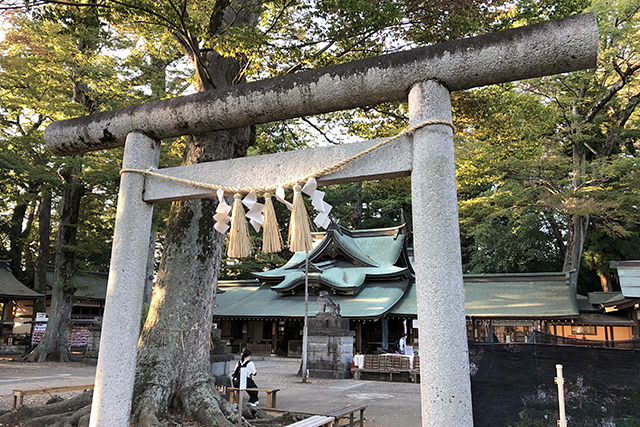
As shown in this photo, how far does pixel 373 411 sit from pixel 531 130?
Result: 6.53 m

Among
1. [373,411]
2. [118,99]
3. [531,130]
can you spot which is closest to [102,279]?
[118,99]

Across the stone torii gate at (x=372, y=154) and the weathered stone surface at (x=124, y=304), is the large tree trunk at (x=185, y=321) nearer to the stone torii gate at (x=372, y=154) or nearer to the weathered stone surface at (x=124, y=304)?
the weathered stone surface at (x=124, y=304)

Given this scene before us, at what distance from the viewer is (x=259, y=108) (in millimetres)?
3166

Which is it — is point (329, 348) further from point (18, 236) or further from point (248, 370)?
point (18, 236)

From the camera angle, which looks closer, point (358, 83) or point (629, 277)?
point (358, 83)

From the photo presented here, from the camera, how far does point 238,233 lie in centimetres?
310

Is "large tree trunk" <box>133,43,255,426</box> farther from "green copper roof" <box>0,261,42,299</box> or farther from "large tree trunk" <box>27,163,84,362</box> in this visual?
"green copper roof" <box>0,261,42,299</box>

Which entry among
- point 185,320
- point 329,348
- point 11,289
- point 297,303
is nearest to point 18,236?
point 11,289

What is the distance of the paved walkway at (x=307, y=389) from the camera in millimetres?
8328

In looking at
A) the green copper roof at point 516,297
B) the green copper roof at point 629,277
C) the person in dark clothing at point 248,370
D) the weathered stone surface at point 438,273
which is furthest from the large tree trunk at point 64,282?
the green copper roof at point 629,277

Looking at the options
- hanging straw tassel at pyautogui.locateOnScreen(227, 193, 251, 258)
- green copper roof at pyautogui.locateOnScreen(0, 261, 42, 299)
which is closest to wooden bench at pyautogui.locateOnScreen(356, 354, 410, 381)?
hanging straw tassel at pyautogui.locateOnScreen(227, 193, 251, 258)

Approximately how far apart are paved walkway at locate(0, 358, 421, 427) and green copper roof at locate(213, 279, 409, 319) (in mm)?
3586

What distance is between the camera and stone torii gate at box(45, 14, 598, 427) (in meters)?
2.43

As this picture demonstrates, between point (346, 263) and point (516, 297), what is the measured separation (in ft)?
26.5
